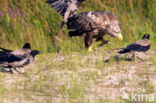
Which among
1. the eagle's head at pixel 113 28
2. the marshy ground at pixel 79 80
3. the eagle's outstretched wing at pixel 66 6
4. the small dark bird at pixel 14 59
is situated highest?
the eagle's outstretched wing at pixel 66 6

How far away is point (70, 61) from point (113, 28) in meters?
1.60

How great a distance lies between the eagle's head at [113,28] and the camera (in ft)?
32.1

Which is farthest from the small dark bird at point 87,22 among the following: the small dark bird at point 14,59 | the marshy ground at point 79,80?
the small dark bird at point 14,59

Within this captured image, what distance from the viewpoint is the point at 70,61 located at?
866cm

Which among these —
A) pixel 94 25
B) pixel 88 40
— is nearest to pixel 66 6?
pixel 94 25

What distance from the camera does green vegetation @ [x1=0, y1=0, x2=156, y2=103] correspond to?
613 centimetres

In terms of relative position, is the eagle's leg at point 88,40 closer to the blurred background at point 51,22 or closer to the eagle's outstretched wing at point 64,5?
the blurred background at point 51,22

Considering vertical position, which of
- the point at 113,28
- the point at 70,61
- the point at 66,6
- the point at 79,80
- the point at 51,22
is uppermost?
the point at 66,6

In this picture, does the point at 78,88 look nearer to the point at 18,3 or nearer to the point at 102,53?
the point at 102,53

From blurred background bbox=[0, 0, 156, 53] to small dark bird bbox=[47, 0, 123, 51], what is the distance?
36 cm

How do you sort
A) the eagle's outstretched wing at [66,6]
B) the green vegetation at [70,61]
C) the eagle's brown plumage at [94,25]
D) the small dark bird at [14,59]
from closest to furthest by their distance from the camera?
the green vegetation at [70,61], the small dark bird at [14,59], the eagle's brown plumage at [94,25], the eagle's outstretched wing at [66,6]

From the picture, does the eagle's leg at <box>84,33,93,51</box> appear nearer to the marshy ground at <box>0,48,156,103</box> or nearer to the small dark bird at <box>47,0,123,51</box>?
the small dark bird at <box>47,0,123,51</box>

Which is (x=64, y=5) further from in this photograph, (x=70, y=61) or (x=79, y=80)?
(x=79, y=80)

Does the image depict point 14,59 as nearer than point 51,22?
Yes
